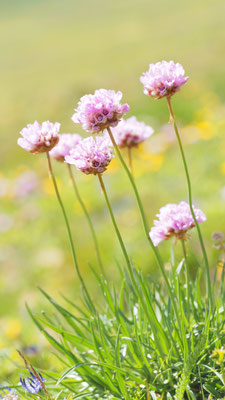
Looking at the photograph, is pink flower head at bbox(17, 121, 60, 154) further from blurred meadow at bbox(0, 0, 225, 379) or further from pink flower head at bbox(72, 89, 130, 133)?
blurred meadow at bbox(0, 0, 225, 379)

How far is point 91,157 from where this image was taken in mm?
2039

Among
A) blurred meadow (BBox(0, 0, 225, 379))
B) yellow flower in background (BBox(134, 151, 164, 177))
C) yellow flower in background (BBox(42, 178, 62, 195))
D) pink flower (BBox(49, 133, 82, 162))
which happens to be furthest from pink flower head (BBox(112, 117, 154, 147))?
yellow flower in background (BBox(42, 178, 62, 195))

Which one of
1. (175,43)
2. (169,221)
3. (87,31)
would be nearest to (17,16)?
(87,31)

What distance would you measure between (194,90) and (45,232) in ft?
24.0

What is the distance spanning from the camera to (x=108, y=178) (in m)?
8.02

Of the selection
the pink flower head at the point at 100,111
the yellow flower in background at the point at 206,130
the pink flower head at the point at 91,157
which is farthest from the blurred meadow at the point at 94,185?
the pink flower head at the point at 100,111

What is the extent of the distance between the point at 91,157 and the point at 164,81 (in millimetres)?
434

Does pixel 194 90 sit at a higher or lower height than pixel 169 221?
higher

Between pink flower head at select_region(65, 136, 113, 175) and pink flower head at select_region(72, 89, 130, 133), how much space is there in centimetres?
7

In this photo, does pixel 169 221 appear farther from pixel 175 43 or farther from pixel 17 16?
pixel 17 16

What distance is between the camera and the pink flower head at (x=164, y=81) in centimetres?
208

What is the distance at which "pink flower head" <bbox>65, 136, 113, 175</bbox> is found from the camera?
79.7 inches

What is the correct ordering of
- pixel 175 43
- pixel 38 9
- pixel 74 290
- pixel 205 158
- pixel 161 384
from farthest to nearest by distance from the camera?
pixel 38 9 < pixel 175 43 < pixel 205 158 < pixel 74 290 < pixel 161 384

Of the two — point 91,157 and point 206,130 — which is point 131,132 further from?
point 206,130
